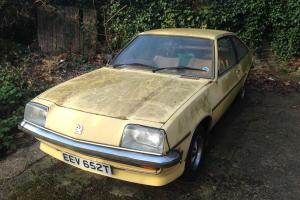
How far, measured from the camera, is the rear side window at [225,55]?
4.44 m

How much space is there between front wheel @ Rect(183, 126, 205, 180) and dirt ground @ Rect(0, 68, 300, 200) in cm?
9

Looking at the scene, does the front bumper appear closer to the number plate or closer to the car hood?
the number plate

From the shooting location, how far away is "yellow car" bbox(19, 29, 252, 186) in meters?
3.03

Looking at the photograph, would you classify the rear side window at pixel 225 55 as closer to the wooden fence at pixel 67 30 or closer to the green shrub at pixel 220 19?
the green shrub at pixel 220 19

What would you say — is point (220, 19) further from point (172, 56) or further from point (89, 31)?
point (172, 56)

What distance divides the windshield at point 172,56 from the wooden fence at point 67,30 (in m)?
4.31

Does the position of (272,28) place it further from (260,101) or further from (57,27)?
(57,27)

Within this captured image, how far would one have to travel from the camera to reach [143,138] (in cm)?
301

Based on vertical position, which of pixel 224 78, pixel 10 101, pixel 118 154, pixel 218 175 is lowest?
pixel 218 175

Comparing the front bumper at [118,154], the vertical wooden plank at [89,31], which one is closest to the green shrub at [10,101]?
the front bumper at [118,154]

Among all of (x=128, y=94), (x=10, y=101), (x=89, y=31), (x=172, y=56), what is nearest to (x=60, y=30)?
(x=89, y=31)

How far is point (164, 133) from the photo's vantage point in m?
2.95

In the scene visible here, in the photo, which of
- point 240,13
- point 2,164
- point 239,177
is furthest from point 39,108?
point 240,13

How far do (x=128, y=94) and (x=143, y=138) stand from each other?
72 cm
